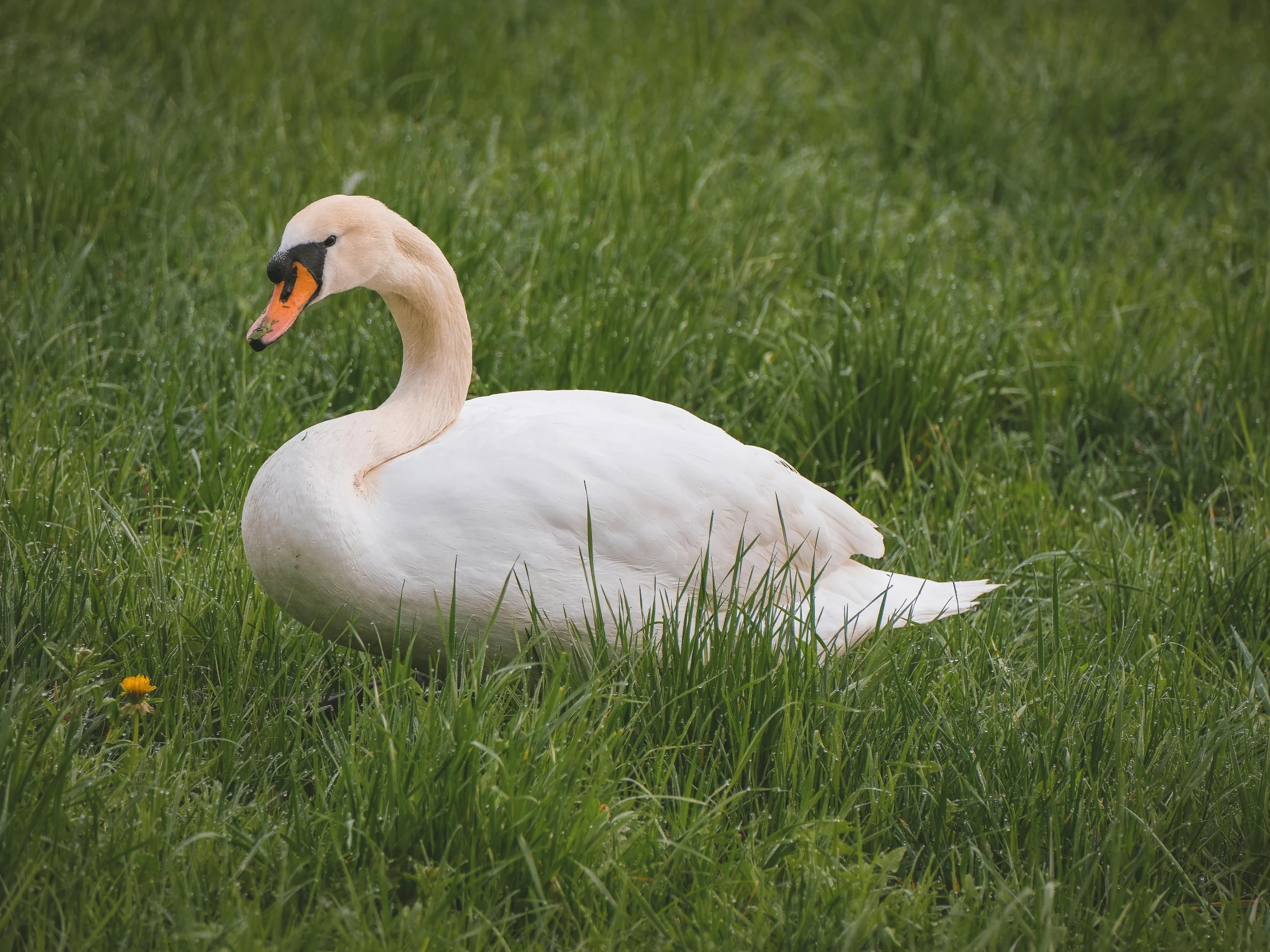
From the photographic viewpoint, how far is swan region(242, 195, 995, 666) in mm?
2557

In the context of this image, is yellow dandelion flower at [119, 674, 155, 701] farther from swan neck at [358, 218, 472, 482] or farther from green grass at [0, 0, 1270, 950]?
swan neck at [358, 218, 472, 482]

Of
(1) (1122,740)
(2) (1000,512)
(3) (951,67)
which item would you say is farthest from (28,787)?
(3) (951,67)

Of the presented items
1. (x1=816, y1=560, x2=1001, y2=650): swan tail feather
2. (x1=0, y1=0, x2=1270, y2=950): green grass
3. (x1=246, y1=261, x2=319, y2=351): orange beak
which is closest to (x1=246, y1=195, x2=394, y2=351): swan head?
(x1=246, y1=261, x2=319, y2=351): orange beak

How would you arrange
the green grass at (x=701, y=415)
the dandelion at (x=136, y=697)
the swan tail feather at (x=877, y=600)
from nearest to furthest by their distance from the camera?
the green grass at (x=701, y=415)
the dandelion at (x=136, y=697)
the swan tail feather at (x=877, y=600)

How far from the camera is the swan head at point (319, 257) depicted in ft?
8.67

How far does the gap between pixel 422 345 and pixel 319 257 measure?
0.38 meters

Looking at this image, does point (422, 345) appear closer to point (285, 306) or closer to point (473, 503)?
point (285, 306)

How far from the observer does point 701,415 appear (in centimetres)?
→ 414

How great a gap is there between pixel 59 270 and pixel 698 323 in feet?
7.04

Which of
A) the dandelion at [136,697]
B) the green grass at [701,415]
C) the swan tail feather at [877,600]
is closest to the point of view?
the green grass at [701,415]

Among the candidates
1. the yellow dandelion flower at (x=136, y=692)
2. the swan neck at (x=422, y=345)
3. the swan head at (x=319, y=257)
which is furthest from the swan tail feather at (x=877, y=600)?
the yellow dandelion flower at (x=136, y=692)

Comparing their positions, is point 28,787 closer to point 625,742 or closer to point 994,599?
point 625,742

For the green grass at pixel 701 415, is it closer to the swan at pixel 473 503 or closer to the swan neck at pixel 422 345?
the swan at pixel 473 503

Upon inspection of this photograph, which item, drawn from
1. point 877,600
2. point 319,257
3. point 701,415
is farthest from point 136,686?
point 701,415
